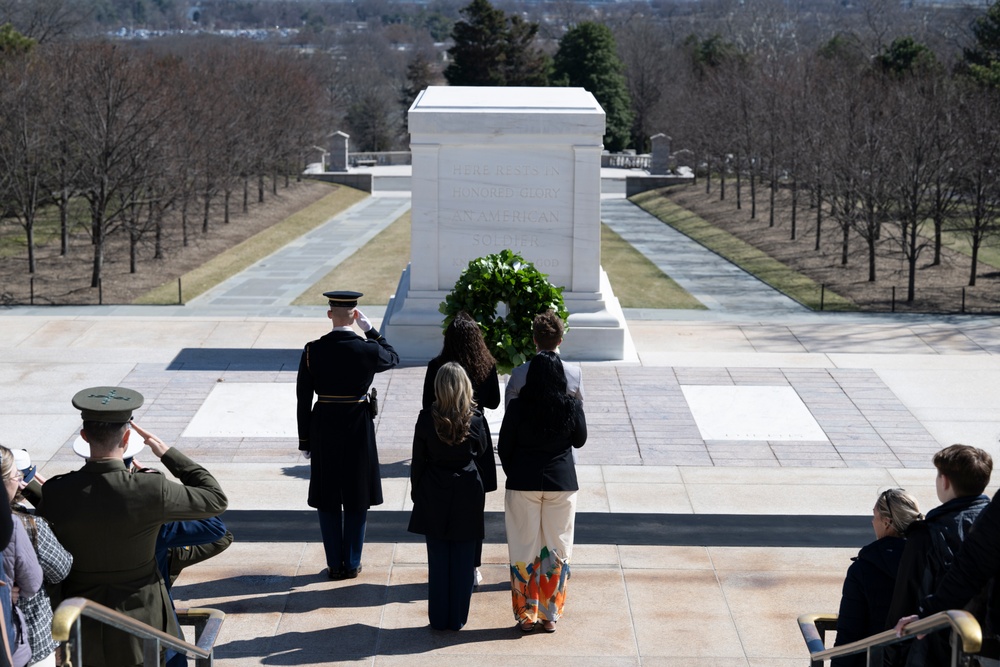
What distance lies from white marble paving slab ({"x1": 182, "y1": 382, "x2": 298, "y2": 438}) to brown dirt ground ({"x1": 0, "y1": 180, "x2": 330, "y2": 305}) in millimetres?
10368

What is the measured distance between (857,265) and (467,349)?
911 inches

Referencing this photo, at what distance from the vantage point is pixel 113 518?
16.0ft

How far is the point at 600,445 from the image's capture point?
11.1 meters

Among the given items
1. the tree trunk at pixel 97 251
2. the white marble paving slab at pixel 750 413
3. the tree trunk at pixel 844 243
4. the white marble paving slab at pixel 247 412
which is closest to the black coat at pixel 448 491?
the white marble paving slab at pixel 247 412

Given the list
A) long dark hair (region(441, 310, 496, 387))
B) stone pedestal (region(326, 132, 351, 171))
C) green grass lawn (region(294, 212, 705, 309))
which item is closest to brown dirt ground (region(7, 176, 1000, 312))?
green grass lawn (region(294, 212, 705, 309))

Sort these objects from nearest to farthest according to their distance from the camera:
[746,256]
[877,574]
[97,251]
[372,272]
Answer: [877,574] < [372,272] < [97,251] < [746,256]

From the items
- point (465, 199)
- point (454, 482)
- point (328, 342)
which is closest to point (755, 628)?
point (454, 482)

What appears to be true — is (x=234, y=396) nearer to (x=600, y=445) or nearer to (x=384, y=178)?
(x=600, y=445)

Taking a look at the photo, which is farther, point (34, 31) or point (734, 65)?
point (34, 31)

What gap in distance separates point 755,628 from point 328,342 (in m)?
3.00

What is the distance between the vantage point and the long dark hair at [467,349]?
7.27 meters

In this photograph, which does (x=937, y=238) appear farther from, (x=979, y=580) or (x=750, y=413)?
(x=979, y=580)

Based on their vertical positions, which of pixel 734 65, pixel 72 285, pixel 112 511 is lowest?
pixel 72 285

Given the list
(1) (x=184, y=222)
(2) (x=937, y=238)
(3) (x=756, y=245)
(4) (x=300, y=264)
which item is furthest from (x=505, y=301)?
(3) (x=756, y=245)
